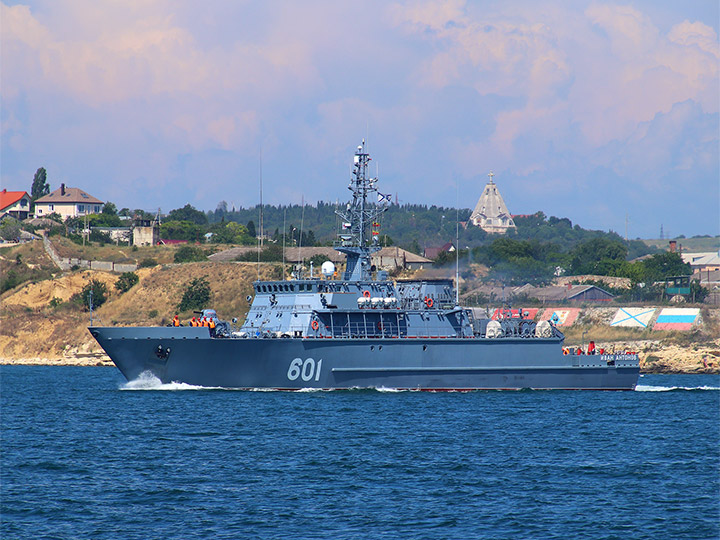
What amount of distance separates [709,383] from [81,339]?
4851cm

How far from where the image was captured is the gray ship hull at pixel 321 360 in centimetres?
3841

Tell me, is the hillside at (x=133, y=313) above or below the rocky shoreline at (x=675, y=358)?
above

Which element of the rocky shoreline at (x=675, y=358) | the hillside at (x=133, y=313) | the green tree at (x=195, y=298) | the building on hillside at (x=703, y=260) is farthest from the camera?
the building on hillside at (x=703, y=260)

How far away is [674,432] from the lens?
32.8 m

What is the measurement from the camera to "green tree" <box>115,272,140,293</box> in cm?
8638

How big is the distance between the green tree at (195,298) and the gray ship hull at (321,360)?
42.7 m

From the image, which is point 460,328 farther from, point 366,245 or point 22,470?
point 22,470

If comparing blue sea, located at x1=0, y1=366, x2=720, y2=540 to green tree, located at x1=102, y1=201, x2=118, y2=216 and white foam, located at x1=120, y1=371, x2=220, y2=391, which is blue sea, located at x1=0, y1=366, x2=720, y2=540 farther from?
green tree, located at x1=102, y1=201, x2=118, y2=216

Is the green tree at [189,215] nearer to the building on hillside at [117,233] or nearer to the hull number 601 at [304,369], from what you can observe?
the building on hillside at [117,233]

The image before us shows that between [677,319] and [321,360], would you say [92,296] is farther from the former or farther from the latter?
[321,360]

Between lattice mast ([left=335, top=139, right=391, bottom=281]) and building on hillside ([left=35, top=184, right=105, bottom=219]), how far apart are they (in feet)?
274

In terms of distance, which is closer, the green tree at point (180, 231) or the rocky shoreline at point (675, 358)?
the rocky shoreline at point (675, 358)

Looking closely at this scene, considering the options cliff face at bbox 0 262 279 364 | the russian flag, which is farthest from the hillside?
A: the russian flag

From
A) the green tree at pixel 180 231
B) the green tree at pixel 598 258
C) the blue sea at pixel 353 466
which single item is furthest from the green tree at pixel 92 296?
the green tree at pixel 598 258
